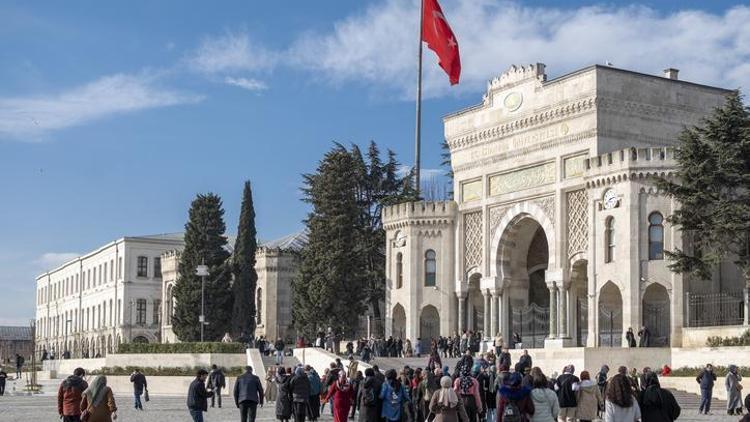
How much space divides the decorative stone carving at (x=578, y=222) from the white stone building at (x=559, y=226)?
0.19 feet

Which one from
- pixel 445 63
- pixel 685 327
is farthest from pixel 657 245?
pixel 445 63

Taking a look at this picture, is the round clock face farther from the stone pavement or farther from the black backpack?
the black backpack

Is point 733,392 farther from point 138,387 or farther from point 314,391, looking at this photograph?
point 138,387

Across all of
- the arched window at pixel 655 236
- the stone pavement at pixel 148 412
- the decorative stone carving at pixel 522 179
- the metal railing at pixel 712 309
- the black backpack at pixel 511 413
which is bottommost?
the stone pavement at pixel 148 412

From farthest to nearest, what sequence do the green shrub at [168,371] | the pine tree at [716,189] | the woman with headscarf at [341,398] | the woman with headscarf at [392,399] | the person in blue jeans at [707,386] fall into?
the green shrub at [168,371] < the pine tree at [716,189] < the person in blue jeans at [707,386] < the woman with headscarf at [341,398] < the woman with headscarf at [392,399]

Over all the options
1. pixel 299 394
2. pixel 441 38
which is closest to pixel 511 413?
pixel 299 394

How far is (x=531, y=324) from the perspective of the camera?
44969 millimetres

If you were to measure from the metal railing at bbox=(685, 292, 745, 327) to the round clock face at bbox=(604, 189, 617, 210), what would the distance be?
13.0ft

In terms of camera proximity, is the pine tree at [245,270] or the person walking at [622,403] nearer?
the person walking at [622,403]

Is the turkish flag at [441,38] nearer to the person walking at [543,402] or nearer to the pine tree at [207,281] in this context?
the pine tree at [207,281]

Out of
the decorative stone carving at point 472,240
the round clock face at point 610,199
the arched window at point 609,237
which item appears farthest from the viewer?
the decorative stone carving at point 472,240

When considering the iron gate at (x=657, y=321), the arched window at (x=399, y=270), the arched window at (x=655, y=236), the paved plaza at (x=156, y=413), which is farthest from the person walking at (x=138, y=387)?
the arched window at (x=399, y=270)

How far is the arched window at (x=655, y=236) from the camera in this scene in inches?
1517

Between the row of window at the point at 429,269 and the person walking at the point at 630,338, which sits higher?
the row of window at the point at 429,269
